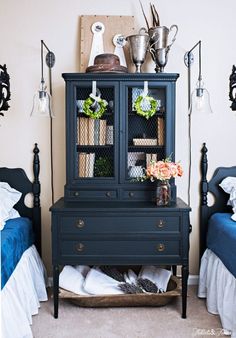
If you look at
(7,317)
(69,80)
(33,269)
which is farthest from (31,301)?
(69,80)

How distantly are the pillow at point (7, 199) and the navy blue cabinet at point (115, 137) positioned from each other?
475 mm

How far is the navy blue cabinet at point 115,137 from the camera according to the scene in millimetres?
2713

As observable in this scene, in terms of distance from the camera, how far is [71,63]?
3045 millimetres

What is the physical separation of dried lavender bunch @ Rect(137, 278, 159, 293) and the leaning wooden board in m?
1.74

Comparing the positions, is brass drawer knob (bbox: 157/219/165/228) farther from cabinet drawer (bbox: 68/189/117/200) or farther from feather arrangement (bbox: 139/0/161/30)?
feather arrangement (bbox: 139/0/161/30)

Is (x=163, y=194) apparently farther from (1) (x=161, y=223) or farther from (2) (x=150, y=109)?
(2) (x=150, y=109)

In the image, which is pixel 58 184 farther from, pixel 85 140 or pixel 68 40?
pixel 68 40

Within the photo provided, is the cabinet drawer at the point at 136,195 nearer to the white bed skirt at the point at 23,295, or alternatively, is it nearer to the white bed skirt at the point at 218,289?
the white bed skirt at the point at 218,289

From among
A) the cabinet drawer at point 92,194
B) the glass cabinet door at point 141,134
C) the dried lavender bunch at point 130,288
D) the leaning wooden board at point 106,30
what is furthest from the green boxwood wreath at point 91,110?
the dried lavender bunch at point 130,288

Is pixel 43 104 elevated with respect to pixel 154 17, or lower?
lower

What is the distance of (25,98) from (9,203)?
2.92ft

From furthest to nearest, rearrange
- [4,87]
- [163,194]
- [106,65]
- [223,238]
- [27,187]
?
[27,187], [4,87], [106,65], [163,194], [223,238]

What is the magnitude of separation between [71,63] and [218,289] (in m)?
2.10

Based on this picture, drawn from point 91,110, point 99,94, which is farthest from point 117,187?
point 99,94
